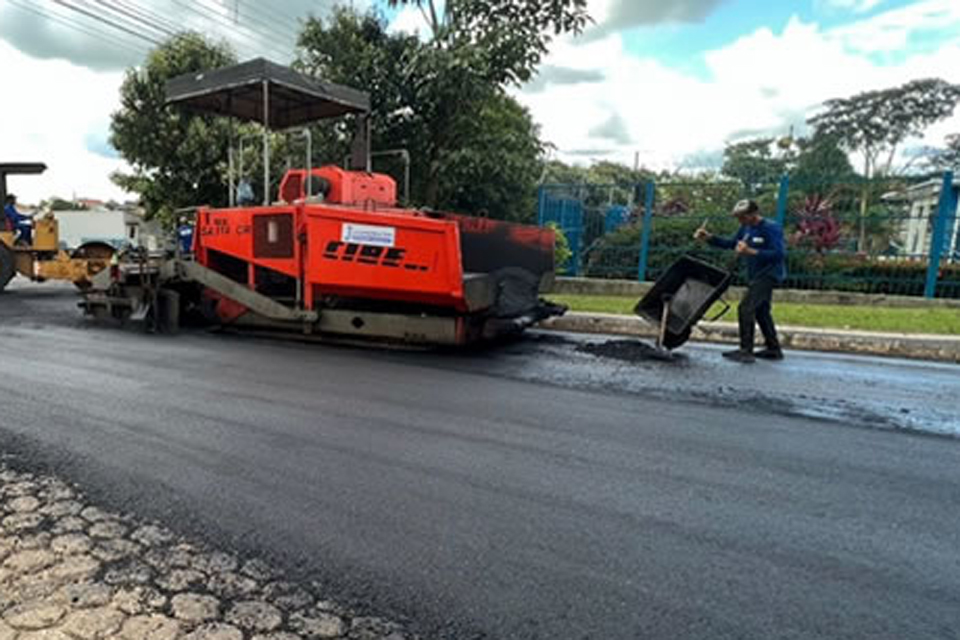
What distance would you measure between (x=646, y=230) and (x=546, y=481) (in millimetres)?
9748

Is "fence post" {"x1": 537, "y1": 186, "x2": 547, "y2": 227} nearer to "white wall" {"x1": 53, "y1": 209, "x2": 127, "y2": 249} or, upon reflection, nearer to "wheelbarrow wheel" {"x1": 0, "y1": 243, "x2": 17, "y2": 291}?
"wheelbarrow wheel" {"x1": 0, "y1": 243, "x2": 17, "y2": 291}

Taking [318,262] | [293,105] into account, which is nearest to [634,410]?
[318,262]

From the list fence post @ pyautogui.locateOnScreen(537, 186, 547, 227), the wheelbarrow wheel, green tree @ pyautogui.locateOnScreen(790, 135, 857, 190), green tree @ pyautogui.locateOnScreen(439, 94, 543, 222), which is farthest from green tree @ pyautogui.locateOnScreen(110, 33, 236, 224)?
green tree @ pyautogui.locateOnScreen(790, 135, 857, 190)

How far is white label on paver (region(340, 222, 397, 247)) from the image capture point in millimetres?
6207

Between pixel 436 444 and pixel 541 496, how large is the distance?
0.90m

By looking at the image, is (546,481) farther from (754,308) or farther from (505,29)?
(505,29)

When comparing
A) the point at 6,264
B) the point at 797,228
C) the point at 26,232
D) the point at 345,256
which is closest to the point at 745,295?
the point at 345,256

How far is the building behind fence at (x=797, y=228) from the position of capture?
36.6 ft

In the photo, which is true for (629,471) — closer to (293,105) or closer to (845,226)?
(293,105)

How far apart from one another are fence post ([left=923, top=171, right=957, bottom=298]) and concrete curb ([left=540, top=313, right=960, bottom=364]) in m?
4.09

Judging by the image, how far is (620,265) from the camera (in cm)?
1285

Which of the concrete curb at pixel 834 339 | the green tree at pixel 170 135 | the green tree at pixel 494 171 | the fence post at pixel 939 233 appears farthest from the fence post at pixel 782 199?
the green tree at pixel 170 135

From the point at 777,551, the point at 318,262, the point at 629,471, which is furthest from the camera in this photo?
the point at 318,262

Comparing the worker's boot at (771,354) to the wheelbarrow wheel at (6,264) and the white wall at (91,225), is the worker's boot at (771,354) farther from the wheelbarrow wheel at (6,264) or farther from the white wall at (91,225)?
the white wall at (91,225)
